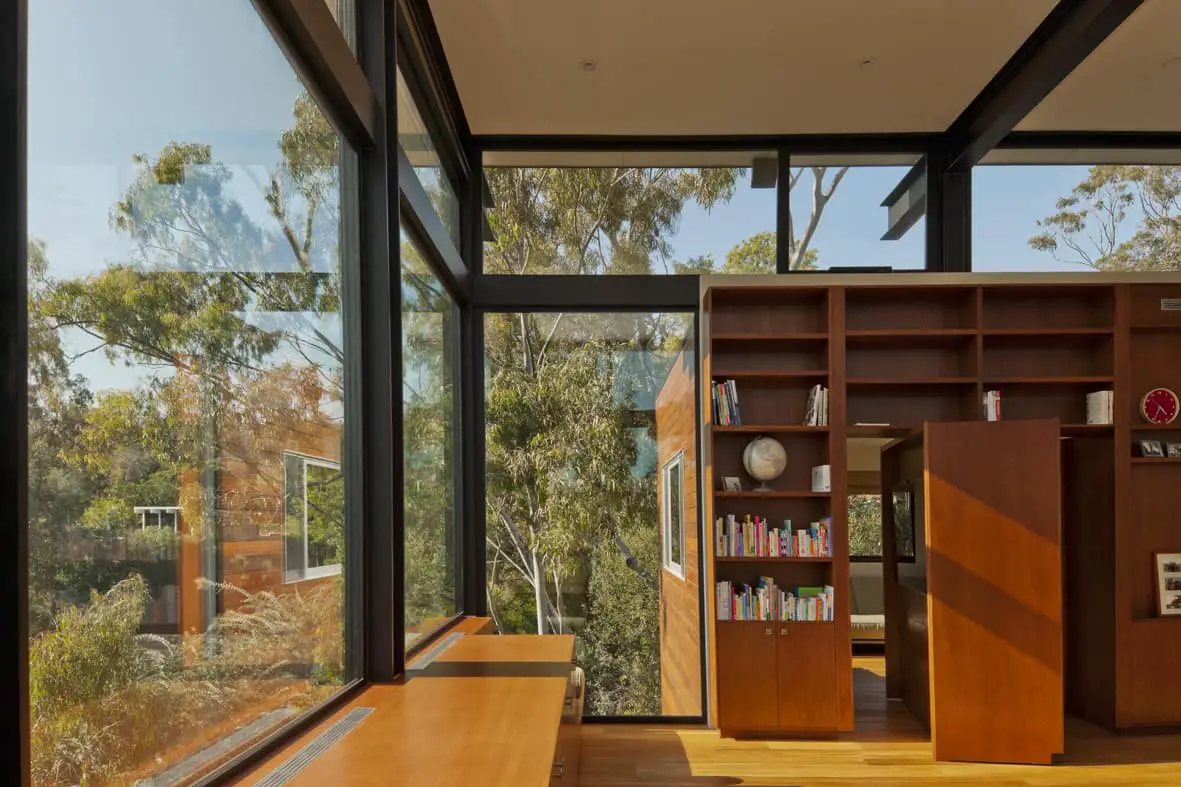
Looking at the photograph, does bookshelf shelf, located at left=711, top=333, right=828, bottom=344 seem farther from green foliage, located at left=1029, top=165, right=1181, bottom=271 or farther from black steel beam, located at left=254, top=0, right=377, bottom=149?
black steel beam, located at left=254, top=0, right=377, bottom=149

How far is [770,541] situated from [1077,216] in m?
2.80

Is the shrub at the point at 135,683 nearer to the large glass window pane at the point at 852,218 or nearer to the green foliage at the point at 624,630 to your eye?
the green foliage at the point at 624,630

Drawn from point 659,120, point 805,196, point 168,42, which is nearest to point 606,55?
point 659,120

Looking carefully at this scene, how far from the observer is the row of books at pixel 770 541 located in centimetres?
530

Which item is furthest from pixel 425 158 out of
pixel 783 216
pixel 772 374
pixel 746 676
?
pixel 746 676

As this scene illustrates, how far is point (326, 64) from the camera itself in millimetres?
2635

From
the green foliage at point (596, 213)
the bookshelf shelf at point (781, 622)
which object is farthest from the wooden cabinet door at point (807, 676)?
the green foliage at point (596, 213)

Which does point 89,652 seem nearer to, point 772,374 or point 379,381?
point 379,381

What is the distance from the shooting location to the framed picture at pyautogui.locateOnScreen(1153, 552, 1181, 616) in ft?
17.1

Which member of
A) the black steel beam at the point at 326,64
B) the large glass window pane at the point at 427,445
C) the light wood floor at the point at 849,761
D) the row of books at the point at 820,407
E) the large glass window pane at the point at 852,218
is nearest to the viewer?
the black steel beam at the point at 326,64

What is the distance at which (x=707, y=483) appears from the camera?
18.0ft

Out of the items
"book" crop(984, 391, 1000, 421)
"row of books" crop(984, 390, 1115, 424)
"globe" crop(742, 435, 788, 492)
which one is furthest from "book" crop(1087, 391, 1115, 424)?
"globe" crop(742, 435, 788, 492)

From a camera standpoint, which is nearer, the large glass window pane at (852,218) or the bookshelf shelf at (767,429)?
the bookshelf shelf at (767,429)

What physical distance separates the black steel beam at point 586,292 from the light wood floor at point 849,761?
2565 mm
